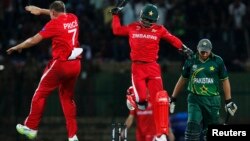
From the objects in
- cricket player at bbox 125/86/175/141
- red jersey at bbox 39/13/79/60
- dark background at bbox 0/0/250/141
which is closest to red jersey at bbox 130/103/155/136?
cricket player at bbox 125/86/175/141

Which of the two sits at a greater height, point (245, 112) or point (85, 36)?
point (85, 36)

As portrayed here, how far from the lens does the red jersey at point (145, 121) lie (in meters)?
20.3

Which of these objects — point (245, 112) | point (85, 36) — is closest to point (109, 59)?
point (85, 36)

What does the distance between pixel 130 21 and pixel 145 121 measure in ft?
24.7

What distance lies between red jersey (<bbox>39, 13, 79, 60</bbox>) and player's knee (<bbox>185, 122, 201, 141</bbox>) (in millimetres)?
2831

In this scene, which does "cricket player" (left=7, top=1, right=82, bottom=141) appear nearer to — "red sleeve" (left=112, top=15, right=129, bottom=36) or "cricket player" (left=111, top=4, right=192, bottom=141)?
"red sleeve" (left=112, top=15, right=129, bottom=36)

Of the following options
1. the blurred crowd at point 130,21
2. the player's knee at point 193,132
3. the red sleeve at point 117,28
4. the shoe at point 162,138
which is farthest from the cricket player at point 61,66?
the blurred crowd at point 130,21

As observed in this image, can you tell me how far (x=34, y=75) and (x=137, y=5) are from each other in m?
4.25

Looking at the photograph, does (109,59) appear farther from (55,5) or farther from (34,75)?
(55,5)

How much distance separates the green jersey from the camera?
61.4 ft

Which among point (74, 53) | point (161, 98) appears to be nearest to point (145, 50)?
point (161, 98)

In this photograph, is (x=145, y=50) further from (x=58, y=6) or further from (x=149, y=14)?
(x=58, y=6)

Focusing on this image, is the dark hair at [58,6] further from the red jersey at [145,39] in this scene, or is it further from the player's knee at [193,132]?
the player's knee at [193,132]

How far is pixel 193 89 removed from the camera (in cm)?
1878
